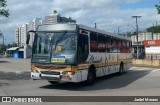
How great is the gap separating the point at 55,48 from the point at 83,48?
1487 millimetres

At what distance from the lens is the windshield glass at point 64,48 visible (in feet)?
53.3

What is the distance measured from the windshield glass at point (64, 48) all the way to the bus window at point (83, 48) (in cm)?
38

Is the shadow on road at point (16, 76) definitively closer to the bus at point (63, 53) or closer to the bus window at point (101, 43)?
the bus window at point (101, 43)

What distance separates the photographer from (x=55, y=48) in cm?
1661

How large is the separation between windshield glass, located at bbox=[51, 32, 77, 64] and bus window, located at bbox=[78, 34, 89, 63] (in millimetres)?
376

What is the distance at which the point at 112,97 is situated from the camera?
13.7 m

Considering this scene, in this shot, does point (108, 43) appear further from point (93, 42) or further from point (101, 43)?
point (93, 42)

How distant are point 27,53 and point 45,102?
324 ft

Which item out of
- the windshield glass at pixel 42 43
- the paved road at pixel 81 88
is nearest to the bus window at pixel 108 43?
the paved road at pixel 81 88

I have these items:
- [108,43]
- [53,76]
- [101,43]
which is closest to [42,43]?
[53,76]

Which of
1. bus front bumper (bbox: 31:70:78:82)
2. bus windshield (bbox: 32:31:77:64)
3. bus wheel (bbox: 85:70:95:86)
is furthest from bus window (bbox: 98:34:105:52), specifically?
bus front bumper (bbox: 31:70:78:82)

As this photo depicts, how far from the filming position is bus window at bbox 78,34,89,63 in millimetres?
16750

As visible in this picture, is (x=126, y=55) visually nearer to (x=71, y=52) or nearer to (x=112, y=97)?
(x=71, y=52)

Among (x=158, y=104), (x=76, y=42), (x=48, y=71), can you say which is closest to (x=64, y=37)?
(x=76, y=42)
